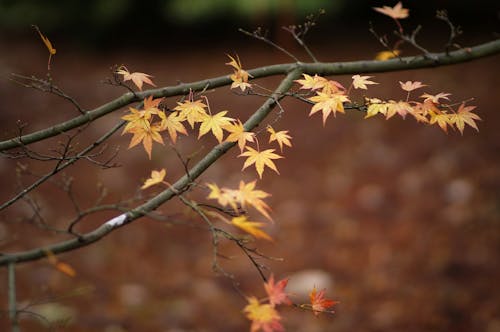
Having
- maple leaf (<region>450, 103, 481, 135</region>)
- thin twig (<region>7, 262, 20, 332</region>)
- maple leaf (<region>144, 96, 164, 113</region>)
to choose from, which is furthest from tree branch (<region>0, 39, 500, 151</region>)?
thin twig (<region>7, 262, 20, 332</region>)

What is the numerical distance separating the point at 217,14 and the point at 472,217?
470 cm

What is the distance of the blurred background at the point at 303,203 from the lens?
3.47m

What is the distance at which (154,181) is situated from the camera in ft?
5.10

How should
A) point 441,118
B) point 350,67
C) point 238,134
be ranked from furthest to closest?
point 350,67 < point 441,118 < point 238,134

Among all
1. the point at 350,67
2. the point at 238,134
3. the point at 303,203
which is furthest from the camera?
the point at 303,203

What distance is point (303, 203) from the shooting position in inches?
180

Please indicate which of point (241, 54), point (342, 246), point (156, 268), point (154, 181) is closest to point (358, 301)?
point (342, 246)

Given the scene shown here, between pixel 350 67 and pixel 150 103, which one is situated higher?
pixel 350 67

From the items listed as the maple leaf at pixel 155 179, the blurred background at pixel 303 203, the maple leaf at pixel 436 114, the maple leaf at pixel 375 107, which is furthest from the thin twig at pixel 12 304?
the maple leaf at pixel 436 114

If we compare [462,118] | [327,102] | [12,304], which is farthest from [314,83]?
[12,304]

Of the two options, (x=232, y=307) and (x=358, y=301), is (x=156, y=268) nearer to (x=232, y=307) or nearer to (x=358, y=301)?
(x=232, y=307)

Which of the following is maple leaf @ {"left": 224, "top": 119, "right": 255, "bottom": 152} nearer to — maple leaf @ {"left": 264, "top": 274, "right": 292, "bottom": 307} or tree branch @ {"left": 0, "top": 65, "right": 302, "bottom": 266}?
tree branch @ {"left": 0, "top": 65, "right": 302, "bottom": 266}

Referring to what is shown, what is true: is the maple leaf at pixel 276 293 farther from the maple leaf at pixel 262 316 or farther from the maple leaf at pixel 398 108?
the maple leaf at pixel 398 108

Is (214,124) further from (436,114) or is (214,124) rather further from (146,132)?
(436,114)
